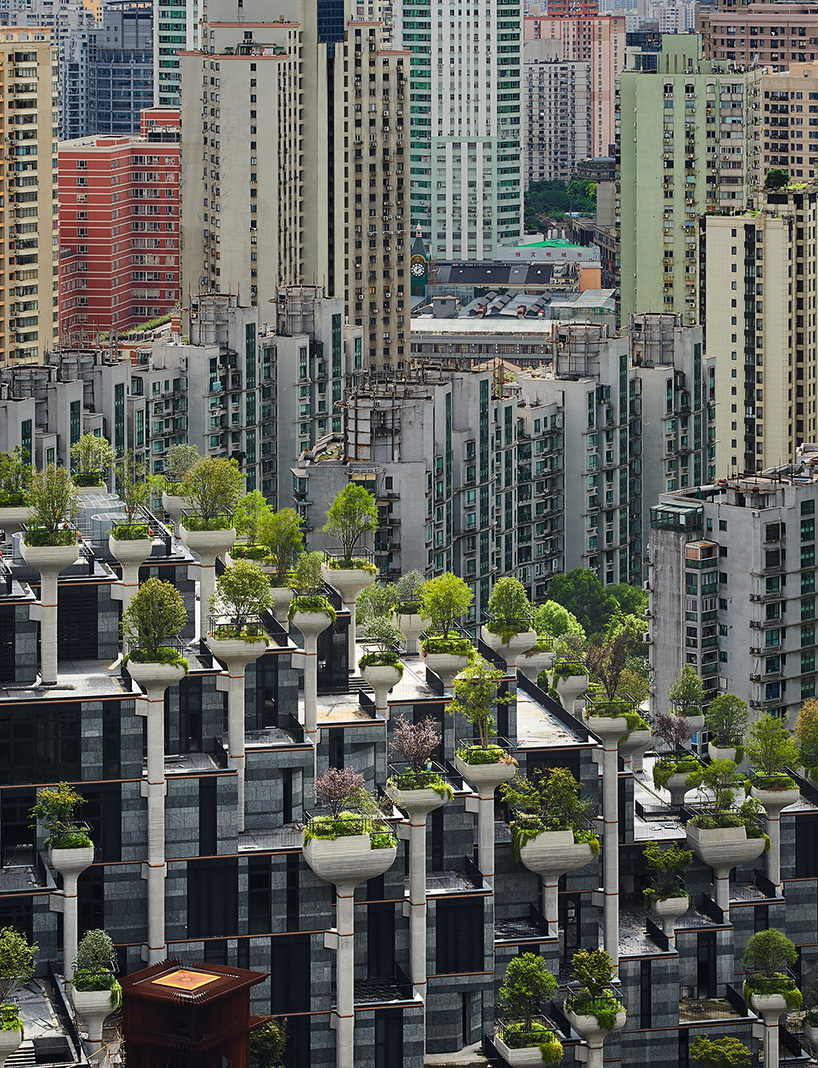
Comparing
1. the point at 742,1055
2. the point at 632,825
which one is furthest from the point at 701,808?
the point at 742,1055

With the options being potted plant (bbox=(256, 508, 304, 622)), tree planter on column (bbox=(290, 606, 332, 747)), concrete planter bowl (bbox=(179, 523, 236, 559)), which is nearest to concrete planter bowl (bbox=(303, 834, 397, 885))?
tree planter on column (bbox=(290, 606, 332, 747))

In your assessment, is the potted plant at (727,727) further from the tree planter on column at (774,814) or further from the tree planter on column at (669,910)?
the tree planter on column at (669,910)

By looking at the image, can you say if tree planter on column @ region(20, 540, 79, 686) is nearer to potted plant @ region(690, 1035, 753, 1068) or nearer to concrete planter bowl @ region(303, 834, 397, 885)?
concrete planter bowl @ region(303, 834, 397, 885)


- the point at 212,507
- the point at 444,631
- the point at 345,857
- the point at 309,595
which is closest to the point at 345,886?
the point at 345,857

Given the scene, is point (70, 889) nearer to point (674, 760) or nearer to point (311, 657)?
point (311, 657)

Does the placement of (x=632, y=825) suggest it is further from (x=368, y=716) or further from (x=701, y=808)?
(x=368, y=716)

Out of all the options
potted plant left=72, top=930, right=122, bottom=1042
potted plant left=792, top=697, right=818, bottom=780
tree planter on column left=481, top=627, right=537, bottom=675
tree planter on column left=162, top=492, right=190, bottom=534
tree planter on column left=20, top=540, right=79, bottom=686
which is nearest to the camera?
potted plant left=72, top=930, right=122, bottom=1042
